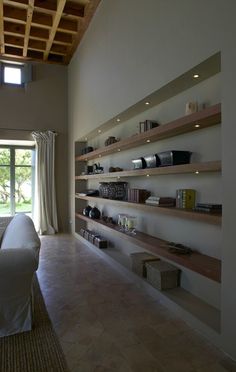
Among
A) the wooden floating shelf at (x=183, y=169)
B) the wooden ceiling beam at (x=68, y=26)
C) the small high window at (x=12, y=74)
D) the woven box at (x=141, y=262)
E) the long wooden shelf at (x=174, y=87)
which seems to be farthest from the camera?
the small high window at (x=12, y=74)

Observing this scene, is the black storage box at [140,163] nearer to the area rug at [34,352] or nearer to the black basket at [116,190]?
the black basket at [116,190]

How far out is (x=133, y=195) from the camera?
392cm

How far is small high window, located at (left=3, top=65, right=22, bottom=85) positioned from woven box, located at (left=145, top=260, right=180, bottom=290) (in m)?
5.85

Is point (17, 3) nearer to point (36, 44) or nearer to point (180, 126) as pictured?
point (36, 44)

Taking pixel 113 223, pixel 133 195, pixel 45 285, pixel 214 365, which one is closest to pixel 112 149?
pixel 133 195

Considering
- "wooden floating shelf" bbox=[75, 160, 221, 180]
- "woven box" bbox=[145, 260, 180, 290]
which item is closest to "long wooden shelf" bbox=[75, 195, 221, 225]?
"wooden floating shelf" bbox=[75, 160, 221, 180]

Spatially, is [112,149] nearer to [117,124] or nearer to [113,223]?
[117,124]

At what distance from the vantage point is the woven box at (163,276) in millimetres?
3004

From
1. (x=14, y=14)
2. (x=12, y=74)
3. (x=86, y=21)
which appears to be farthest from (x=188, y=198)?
(x=12, y=74)

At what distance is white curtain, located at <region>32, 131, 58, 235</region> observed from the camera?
7.06 metres

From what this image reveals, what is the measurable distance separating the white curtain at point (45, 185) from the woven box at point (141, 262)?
389cm

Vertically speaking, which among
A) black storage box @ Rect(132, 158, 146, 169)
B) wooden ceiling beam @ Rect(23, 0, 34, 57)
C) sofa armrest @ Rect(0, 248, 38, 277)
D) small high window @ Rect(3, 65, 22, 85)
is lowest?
sofa armrest @ Rect(0, 248, 38, 277)

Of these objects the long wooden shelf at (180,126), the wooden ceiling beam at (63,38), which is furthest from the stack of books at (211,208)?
the wooden ceiling beam at (63,38)

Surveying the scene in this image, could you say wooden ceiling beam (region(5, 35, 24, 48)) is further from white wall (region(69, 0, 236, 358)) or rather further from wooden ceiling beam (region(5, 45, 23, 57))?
white wall (region(69, 0, 236, 358))
